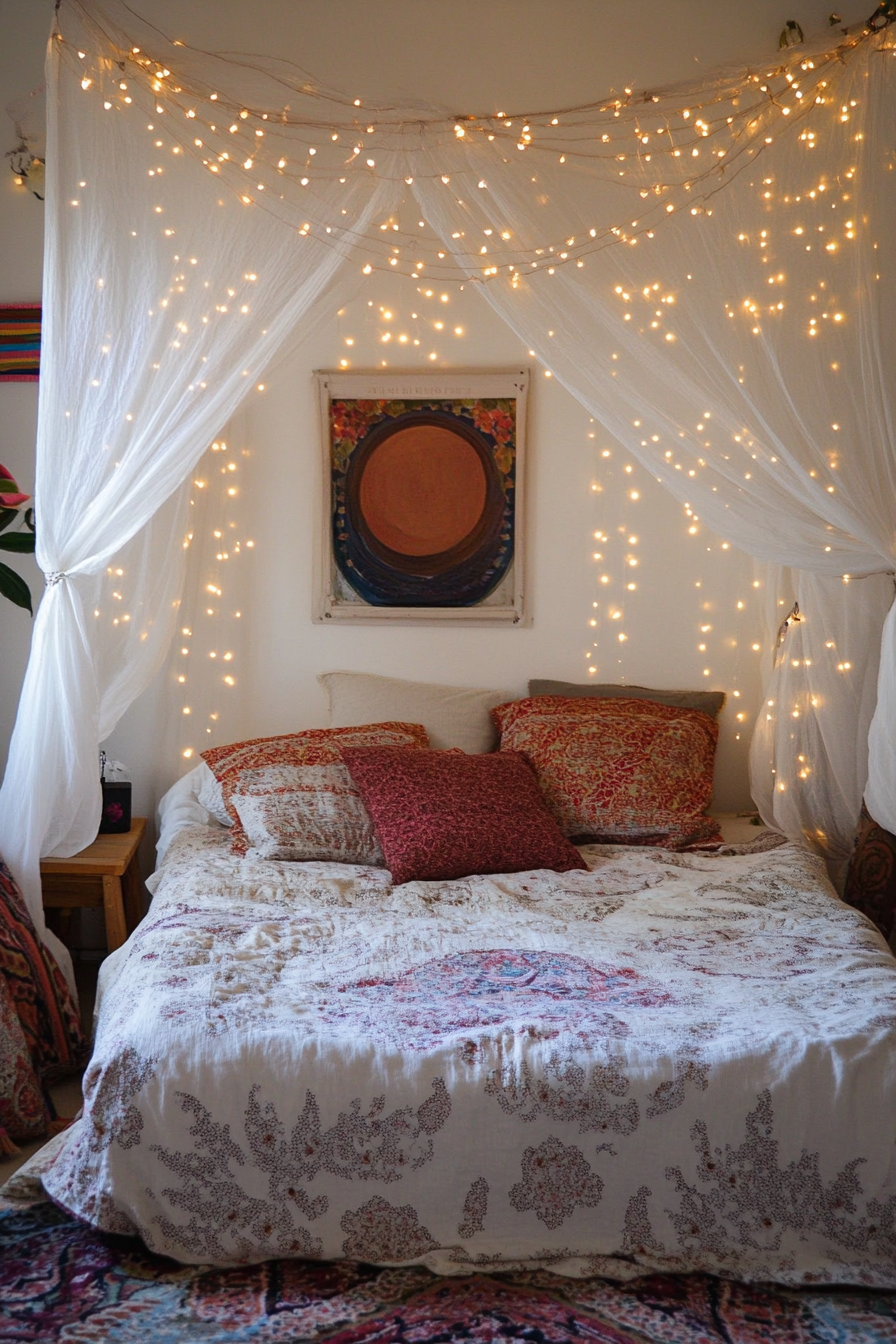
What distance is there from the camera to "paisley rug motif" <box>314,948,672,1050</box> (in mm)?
1870

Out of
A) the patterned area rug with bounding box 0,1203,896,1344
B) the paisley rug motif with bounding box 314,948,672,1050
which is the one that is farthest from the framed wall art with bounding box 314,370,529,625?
the patterned area rug with bounding box 0,1203,896,1344

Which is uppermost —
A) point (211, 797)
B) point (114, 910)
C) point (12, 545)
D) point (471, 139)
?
point (471, 139)

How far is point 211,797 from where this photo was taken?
10.7 feet

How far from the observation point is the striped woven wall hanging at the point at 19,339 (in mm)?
3504

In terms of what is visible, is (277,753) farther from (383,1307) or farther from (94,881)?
(383,1307)

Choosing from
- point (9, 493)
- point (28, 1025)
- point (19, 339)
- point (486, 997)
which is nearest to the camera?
point (486, 997)

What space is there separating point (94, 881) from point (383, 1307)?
1.64 meters

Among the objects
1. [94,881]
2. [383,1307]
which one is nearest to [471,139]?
[94,881]

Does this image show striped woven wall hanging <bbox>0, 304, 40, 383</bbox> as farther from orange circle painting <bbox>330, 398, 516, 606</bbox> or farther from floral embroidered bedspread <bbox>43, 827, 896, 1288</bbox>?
floral embroidered bedspread <bbox>43, 827, 896, 1288</bbox>

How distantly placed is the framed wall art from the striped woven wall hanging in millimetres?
853

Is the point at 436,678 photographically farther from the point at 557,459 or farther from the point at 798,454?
the point at 798,454

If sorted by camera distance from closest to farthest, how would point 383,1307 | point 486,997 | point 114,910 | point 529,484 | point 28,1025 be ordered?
point 383,1307, point 486,997, point 28,1025, point 114,910, point 529,484

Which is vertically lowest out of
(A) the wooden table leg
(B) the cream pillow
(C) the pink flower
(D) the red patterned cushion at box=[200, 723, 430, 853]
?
(A) the wooden table leg

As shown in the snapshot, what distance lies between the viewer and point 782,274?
2635 millimetres
